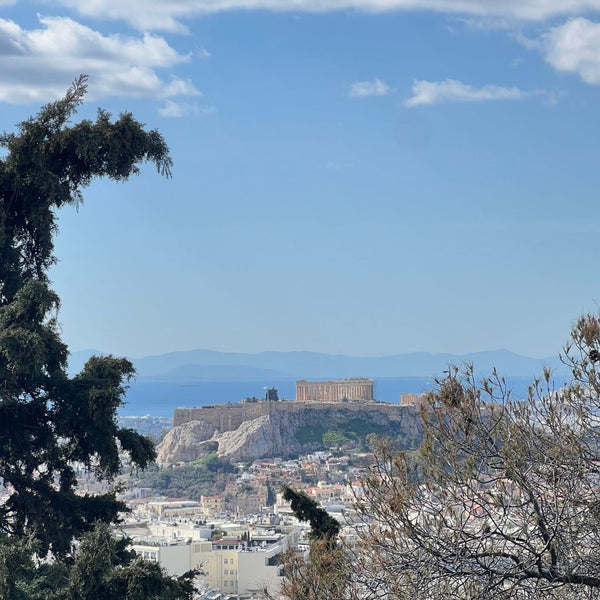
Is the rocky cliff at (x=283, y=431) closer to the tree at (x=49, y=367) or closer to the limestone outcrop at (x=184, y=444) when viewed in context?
the limestone outcrop at (x=184, y=444)

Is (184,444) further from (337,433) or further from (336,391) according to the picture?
(336,391)

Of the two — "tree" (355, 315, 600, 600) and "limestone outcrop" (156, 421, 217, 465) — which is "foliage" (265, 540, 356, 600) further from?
"limestone outcrop" (156, 421, 217, 465)

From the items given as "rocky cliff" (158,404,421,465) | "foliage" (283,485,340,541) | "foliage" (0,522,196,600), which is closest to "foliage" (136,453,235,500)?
"rocky cliff" (158,404,421,465)

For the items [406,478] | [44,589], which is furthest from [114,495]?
[406,478]

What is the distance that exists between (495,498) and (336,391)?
95.0 metres

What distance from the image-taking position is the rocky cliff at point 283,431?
91688 mm

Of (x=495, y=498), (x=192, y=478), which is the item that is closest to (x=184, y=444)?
(x=192, y=478)

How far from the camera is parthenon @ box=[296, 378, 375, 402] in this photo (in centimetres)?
10100

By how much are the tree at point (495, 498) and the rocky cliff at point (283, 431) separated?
270 ft

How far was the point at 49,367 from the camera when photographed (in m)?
10.3

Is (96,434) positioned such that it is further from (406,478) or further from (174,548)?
(174,548)

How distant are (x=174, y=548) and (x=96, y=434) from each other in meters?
33.5

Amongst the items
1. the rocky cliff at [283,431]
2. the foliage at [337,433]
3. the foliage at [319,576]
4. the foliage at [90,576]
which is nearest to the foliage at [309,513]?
the foliage at [319,576]

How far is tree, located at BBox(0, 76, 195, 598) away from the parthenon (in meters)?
89.7
